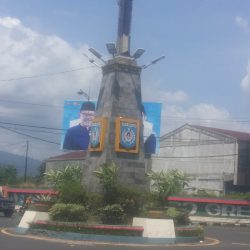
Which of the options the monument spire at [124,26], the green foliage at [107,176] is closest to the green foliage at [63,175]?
the green foliage at [107,176]

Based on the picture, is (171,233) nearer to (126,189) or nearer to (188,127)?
(126,189)

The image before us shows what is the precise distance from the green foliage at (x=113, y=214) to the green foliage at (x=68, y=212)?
2.54 ft

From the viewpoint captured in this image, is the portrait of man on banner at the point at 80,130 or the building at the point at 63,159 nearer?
the portrait of man on banner at the point at 80,130

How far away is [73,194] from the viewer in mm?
21703

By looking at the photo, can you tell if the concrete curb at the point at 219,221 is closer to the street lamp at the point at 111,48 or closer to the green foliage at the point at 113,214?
the street lamp at the point at 111,48

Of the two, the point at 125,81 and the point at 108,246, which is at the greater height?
the point at 125,81

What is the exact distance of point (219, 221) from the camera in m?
42.0

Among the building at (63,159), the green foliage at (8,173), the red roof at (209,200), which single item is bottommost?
the red roof at (209,200)

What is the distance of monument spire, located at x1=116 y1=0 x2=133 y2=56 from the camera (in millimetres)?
25688

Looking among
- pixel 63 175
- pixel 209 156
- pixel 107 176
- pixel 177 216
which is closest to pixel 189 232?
pixel 177 216

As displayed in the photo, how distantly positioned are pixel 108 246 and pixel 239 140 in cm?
3879

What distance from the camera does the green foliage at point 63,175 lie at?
2449 cm

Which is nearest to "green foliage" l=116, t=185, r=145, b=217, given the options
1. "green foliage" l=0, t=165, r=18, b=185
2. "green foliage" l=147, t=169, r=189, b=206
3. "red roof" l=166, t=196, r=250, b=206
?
"green foliage" l=147, t=169, r=189, b=206

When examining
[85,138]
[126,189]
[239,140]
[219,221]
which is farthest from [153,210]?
[239,140]
